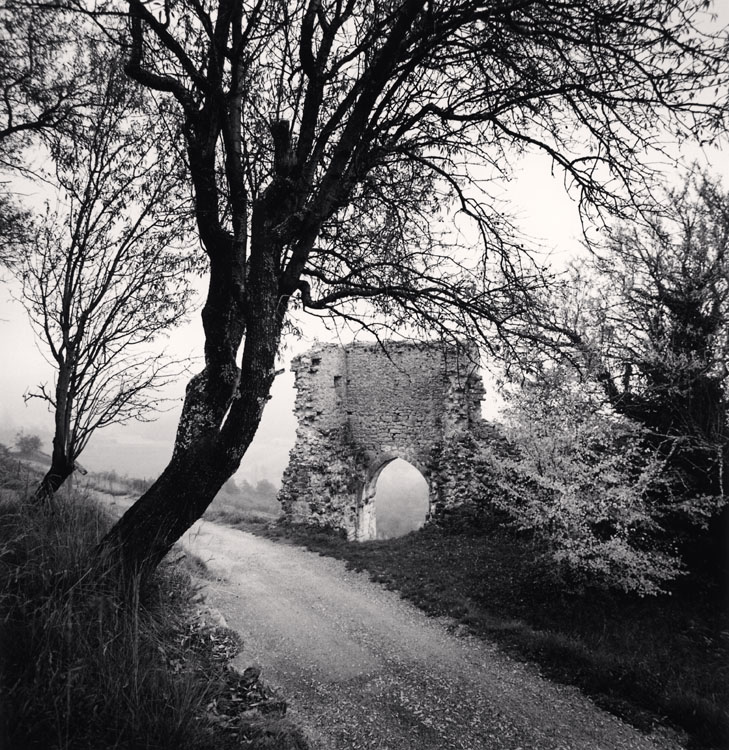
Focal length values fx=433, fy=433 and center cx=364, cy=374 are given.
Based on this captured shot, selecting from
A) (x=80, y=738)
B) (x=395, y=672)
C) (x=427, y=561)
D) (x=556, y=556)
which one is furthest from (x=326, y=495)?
(x=80, y=738)

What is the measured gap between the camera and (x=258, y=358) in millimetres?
4020

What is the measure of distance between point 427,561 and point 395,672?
553 cm

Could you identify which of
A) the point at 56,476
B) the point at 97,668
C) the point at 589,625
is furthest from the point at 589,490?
the point at 56,476

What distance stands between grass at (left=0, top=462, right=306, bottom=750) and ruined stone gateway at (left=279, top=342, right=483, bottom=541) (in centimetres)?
1234

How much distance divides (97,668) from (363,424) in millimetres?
15402

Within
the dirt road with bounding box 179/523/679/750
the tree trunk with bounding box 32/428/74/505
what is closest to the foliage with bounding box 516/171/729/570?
the dirt road with bounding box 179/523/679/750

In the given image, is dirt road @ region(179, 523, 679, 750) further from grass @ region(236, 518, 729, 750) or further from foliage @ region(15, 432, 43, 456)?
foliage @ region(15, 432, 43, 456)

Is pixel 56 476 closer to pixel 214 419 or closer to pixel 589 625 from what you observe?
pixel 214 419

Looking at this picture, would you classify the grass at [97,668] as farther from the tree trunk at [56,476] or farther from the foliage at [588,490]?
the foliage at [588,490]

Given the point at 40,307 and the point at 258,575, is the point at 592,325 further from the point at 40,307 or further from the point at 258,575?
the point at 40,307

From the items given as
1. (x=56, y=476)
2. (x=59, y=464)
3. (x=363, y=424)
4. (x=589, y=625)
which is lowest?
(x=589, y=625)

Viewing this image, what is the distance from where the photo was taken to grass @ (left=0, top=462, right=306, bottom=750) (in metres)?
2.15

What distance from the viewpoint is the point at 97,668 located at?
8.27 ft

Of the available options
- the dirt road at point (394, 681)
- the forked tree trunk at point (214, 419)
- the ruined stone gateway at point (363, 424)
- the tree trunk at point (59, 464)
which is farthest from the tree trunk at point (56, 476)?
the ruined stone gateway at point (363, 424)
